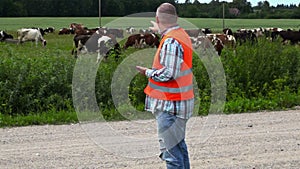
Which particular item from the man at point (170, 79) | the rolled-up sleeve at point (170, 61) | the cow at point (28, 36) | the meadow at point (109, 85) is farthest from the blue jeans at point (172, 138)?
the cow at point (28, 36)

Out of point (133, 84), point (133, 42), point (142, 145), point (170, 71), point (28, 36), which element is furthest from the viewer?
point (28, 36)

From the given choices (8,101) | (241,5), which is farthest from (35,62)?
(241,5)

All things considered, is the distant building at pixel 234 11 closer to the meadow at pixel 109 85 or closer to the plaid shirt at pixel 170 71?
the meadow at pixel 109 85

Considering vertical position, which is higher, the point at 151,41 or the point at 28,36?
the point at 151,41

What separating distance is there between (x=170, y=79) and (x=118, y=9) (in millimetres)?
48272

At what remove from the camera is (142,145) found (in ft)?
24.5

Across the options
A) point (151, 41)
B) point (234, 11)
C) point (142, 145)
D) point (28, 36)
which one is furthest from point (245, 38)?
point (234, 11)

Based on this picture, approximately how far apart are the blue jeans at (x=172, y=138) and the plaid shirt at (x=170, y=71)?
6cm

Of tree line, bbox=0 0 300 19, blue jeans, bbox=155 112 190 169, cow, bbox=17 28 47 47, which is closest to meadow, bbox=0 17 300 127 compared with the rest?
blue jeans, bbox=155 112 190 169

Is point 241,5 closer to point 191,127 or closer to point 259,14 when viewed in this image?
point 259,14

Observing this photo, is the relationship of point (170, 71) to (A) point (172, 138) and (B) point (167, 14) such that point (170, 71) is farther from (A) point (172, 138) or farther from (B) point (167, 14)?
(A) point (172, 138)

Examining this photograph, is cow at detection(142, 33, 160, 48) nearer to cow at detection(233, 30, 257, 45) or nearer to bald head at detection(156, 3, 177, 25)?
cow at detection(233, 30, 257, 45)

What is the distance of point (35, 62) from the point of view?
11430 millimetres

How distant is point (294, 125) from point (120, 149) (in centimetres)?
319
